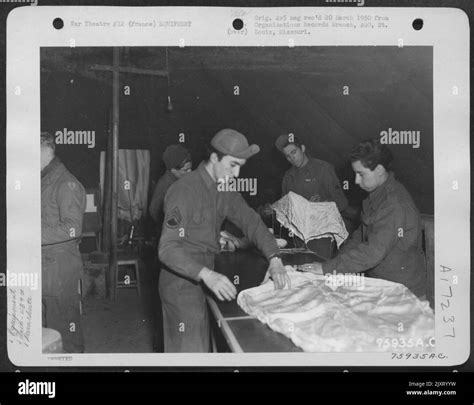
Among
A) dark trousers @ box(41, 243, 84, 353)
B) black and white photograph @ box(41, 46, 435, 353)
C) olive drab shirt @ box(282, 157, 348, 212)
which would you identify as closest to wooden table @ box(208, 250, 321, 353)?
black and white photograph @ box(41, 46, 435, 353)

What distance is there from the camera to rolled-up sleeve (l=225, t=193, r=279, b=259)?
0.99 metres

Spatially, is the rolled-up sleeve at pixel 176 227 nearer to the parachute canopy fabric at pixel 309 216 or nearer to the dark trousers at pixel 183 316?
the dark trousers at pixel 183 316

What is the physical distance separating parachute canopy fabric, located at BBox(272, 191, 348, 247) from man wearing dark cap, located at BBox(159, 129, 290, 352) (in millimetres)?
49

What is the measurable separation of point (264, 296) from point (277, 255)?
0.09 metres

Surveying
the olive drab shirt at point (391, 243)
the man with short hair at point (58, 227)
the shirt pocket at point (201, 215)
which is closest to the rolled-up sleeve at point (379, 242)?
the olive drab shirt at point (391, 243)

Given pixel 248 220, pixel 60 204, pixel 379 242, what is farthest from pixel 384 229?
pixel 60 204

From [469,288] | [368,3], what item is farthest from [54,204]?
[469,288]

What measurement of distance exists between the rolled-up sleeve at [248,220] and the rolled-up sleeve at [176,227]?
8cm

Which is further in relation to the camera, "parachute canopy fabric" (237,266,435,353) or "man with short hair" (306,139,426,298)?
"man with short hair" (306,139,426,298)

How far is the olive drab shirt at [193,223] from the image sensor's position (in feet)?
3.14

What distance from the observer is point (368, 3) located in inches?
38.4

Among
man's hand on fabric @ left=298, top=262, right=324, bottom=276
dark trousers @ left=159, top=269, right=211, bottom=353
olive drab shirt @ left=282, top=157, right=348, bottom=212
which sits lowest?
dark trousers @ left=159, top=269, right=211, bottom=353

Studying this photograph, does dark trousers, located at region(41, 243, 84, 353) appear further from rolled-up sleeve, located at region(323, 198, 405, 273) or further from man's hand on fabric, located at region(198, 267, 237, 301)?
rolled-up sleeve, located at region(323, 198, 405, 273)

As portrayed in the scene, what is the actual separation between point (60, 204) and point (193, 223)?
257 mm
